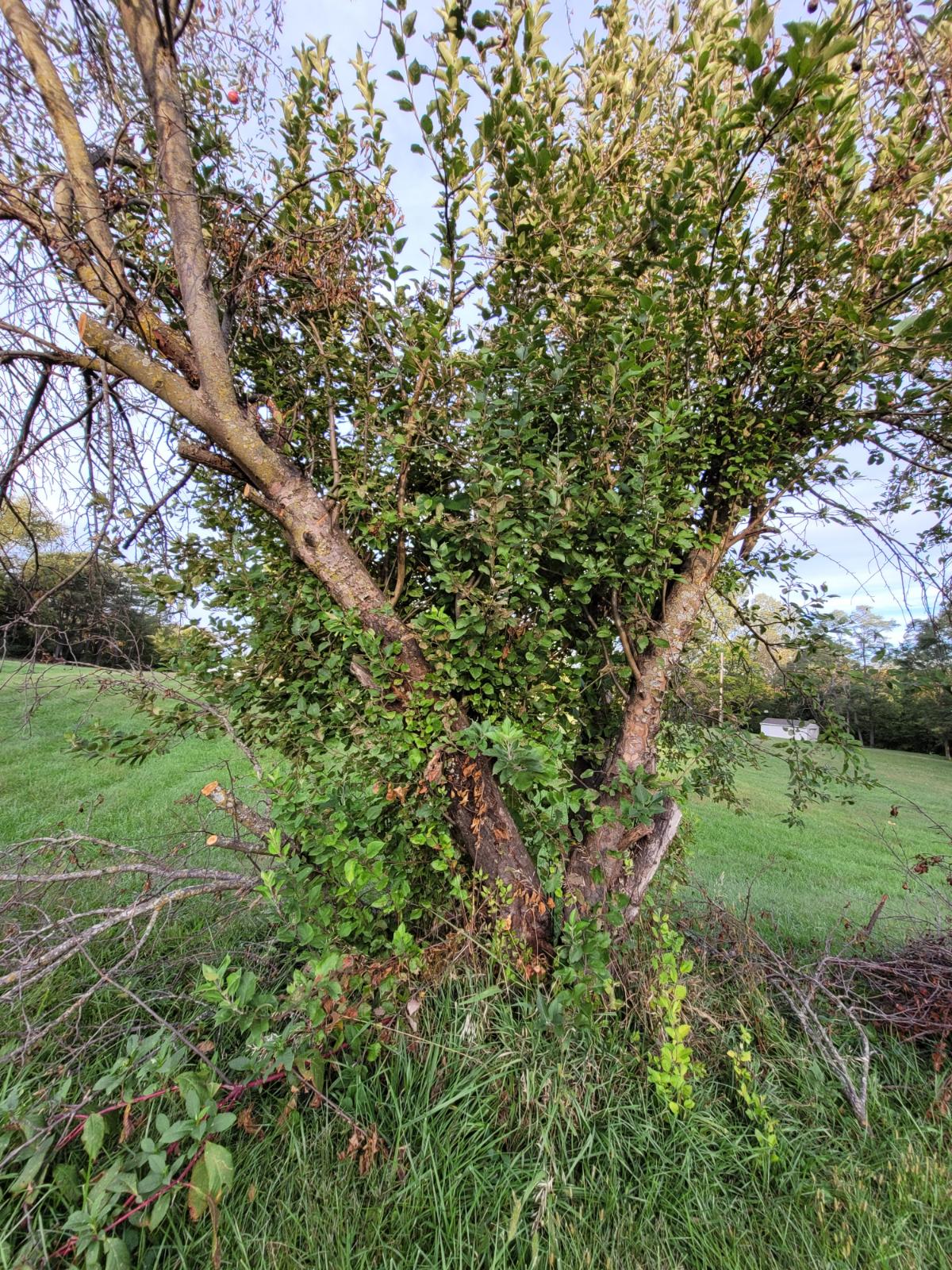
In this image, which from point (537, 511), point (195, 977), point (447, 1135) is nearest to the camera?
point (447, 1135)

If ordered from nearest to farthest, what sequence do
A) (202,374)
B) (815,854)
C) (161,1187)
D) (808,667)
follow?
(161,1187) < (202,374) < (808,667) < (815,854)

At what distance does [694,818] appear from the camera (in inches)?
110

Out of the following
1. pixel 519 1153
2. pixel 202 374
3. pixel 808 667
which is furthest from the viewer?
pixel 808 667

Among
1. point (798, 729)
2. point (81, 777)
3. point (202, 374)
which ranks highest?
point (202, 374)

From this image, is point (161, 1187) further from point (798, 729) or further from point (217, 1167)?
point (798, 729)

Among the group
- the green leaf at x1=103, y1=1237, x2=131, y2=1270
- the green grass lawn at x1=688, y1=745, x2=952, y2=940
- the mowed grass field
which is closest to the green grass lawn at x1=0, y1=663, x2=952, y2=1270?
the green leaf at x1=103, y1=1237, x2=131, y2=1270

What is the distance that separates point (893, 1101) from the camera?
2.06 m

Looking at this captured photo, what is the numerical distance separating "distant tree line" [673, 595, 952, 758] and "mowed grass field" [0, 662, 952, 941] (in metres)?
0.42

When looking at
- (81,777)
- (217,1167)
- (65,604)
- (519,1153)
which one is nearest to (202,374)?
(65,604)

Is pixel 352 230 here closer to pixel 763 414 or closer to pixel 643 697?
pixel 763 414

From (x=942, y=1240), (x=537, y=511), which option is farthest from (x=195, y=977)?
(x=942, y=1240)

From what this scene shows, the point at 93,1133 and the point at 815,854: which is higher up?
the point at 93,1133

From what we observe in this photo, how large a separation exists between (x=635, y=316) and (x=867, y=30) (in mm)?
1161

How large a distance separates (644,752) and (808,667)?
1483 mm
